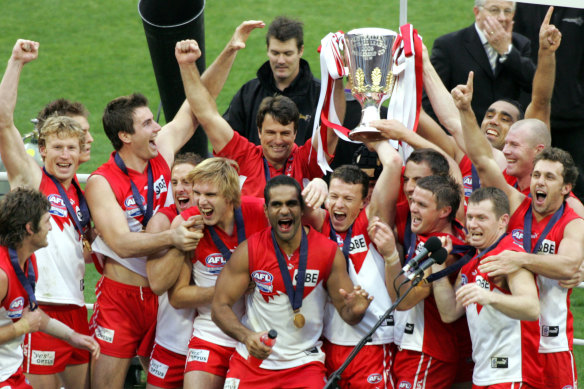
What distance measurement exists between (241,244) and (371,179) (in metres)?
1.06

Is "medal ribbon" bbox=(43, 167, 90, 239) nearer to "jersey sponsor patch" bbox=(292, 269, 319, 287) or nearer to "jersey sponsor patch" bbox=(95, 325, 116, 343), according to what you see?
"jersey sponsor patch" bbox=(95, 325, 116, 343)

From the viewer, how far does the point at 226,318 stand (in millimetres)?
6047

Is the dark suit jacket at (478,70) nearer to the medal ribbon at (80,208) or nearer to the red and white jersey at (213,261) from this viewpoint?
the red and white jersey at (213,261)

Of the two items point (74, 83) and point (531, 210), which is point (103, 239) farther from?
point (74, 83)

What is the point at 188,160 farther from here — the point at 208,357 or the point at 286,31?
the point at 286,31

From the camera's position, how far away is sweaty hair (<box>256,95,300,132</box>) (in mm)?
6680

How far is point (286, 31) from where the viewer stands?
26.2 ft

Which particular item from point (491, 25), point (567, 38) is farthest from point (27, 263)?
point (567, 38)

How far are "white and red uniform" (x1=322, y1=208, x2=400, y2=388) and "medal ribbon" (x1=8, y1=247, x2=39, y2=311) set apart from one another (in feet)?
5.92

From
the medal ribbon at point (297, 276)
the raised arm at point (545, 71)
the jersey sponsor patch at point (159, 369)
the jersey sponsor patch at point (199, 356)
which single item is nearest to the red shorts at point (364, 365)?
the medal ribbon at point (297, 276)

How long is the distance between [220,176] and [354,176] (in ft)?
2.74

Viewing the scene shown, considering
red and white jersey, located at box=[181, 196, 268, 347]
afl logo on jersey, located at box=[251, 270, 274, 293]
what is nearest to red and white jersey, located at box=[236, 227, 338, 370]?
afl logo on jersey, located at box=[251, 270, 274, 293]

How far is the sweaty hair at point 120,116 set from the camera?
6.59 metres

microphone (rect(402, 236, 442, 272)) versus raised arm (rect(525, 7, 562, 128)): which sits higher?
raised arm (rect(525, 7, 562, 128))
